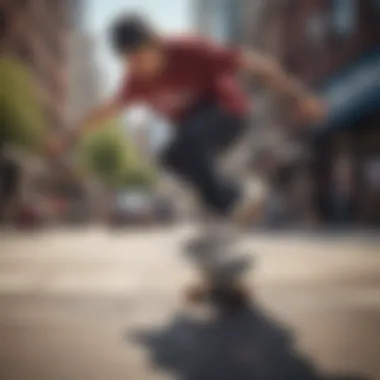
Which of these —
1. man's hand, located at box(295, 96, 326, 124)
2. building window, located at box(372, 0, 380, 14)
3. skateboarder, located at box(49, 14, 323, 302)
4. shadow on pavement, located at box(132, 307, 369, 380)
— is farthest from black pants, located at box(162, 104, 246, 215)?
building window, located at box(372, 0, 380, 14)

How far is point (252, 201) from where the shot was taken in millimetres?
1070

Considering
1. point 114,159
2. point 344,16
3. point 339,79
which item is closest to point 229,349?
point 114,159

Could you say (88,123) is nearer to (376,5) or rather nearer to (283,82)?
(283,82)

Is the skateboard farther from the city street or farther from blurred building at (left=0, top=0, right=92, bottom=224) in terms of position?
blurred building at (left=0, top=0, right=92, bottom=224)

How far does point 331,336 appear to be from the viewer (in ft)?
3.50

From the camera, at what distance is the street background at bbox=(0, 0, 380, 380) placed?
1.07m

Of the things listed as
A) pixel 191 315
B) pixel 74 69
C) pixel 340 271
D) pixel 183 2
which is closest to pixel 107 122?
pixel 74 69

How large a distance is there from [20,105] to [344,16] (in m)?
0.60

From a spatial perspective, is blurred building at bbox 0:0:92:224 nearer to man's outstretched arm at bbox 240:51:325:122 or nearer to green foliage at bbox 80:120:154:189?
green foliage at bbox 80:120:154:189

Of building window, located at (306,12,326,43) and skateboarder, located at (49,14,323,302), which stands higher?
building window, located at (306,12,326,43)

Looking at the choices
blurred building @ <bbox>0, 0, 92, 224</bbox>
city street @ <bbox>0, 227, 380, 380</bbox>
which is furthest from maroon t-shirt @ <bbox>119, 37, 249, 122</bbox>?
city street @ <bbox>0, 227, 380, 380</bbox>

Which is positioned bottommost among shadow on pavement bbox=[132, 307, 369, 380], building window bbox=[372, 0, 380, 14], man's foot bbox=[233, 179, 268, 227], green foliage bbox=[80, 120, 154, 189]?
shadow on pavement bbox=[132, 307, 369, 380]

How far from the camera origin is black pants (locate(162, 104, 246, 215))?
1.07 metres

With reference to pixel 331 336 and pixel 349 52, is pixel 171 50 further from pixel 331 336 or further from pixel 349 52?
pixel 331 336
